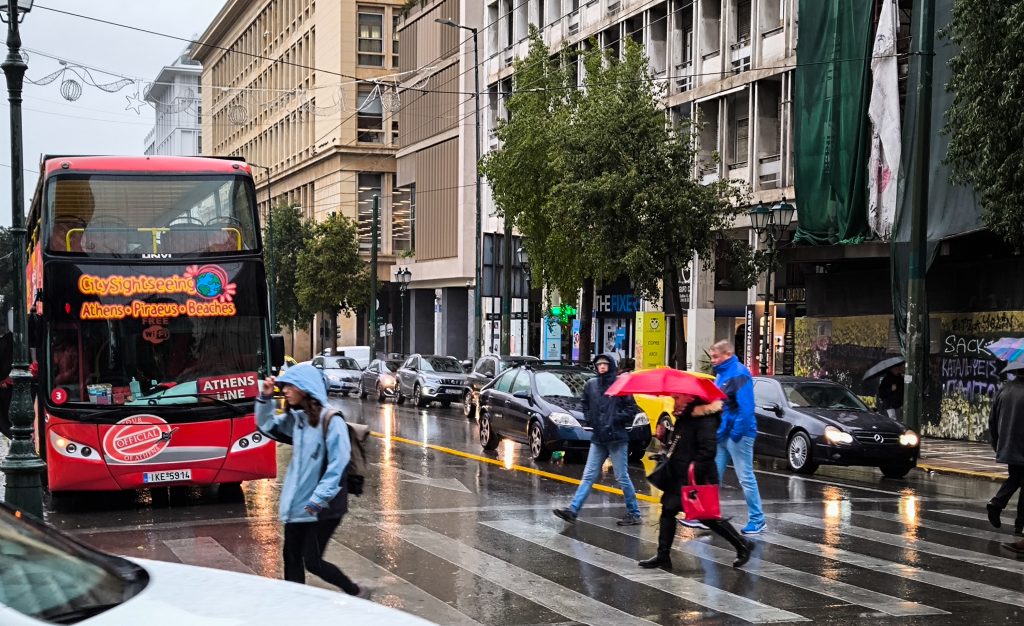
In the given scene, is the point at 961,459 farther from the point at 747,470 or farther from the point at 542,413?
the point at 747,470

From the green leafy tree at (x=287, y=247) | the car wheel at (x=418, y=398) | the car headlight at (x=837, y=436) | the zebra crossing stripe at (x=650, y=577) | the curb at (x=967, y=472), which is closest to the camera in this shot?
the zebra crossing stripe at (x=650, y=577)

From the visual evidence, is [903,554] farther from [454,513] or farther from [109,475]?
[109,475]

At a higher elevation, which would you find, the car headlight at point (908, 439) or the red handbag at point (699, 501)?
the red handbag at point (699, 501)

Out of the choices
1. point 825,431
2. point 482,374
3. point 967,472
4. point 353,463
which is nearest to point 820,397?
point 825,431

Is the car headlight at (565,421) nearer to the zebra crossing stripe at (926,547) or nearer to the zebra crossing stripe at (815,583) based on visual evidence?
the zebra crossing stripe at (926,547)

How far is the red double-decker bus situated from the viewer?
13500mm

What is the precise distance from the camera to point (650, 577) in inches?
394

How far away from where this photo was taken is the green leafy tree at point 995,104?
1709 cm

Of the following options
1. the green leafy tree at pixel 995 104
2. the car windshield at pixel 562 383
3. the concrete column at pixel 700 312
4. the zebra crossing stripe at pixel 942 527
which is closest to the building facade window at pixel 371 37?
the concrete column at pixel 700 312

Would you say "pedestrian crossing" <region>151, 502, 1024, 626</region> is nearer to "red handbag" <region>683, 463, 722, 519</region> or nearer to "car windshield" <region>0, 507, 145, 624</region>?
"red handbag" <region>683, 463, 722, 519</region>

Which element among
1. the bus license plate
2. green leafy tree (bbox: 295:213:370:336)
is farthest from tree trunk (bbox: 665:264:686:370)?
green leafy tree (bbox: 295:213:370:336)

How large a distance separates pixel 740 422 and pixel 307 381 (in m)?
5.86

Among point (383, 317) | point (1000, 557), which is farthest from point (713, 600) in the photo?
point (383, 317)

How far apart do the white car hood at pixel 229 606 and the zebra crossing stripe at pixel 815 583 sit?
535cm
